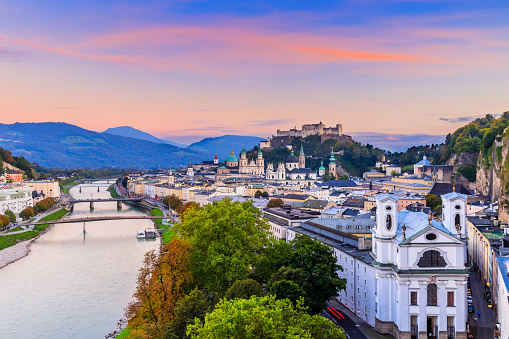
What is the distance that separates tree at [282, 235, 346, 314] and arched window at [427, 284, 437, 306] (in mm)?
2824

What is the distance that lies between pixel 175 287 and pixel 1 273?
58.7ft

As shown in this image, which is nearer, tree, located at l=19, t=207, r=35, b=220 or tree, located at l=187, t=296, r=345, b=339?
tree, located at l=187, t=296, r=345, b=339

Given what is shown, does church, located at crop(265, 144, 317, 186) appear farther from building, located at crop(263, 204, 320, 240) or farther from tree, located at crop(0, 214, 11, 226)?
building, located at crop(263, 204, 320, 240)

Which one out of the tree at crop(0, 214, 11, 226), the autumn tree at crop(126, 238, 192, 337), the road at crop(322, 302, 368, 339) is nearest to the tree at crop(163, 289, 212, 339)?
the autumn tree at crop(126, 238, 192, 337)

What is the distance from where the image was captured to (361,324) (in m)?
18.0

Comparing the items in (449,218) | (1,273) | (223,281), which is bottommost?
(1,273)

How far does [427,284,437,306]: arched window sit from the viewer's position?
16203mm

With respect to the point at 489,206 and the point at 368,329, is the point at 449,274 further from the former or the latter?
the point at 489,206

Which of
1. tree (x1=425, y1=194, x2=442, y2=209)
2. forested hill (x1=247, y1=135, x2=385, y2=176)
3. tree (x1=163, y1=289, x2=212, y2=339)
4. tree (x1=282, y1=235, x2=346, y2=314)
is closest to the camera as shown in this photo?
tree (x1=163, y1=289, x2=212, y2=339)

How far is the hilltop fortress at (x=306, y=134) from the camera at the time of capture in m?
117

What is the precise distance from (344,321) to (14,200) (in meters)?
47.0

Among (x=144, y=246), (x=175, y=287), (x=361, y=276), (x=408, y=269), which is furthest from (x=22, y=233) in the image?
(x=408, y=269)

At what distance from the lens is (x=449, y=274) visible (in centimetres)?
1611

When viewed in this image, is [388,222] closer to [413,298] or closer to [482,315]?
[413,298]
